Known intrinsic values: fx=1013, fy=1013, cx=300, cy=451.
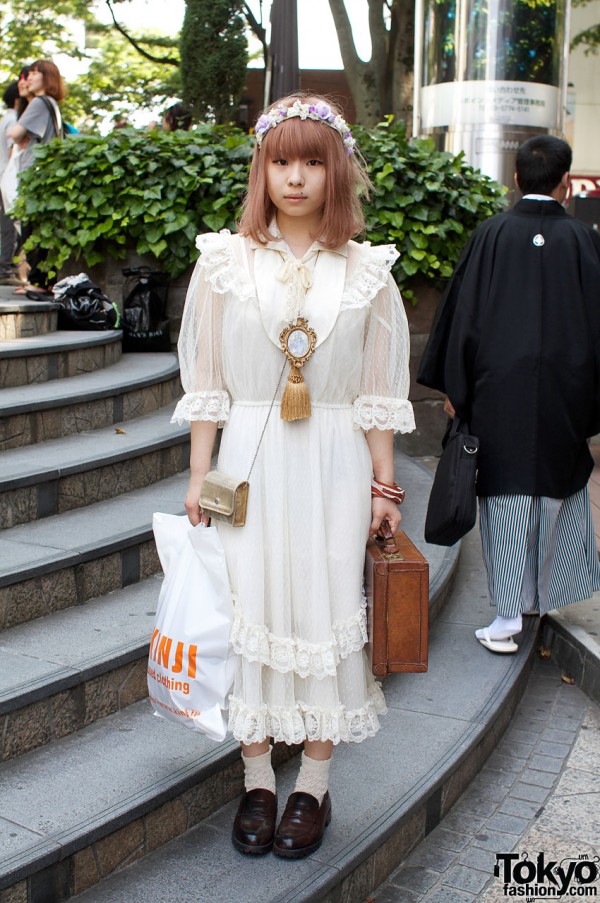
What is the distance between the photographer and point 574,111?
2967cm

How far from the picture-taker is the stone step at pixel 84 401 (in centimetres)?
467

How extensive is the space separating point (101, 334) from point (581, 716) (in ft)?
11.7

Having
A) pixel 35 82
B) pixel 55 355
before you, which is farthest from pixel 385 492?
pixel 35 82

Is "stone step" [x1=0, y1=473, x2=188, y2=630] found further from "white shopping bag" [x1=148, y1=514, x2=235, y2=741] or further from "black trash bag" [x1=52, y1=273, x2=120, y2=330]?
"black trash bag" [x1=52, y1=273, x2=120, y2=330]

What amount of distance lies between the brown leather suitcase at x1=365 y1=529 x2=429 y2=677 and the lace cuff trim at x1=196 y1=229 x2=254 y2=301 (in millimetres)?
794

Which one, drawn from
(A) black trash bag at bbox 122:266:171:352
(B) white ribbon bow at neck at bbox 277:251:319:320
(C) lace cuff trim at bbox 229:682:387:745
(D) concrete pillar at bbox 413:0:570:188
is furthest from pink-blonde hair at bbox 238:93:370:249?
(D) concrete pillar at bbox 413:0:570:188

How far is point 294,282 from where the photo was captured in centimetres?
264

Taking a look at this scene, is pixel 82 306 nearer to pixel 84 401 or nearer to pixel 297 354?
pixel 84 401

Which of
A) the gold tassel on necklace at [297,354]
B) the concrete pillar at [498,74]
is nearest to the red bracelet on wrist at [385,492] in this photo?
the gold tassel on necklace at [297,354]

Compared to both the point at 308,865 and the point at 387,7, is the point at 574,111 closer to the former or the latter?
the point at 387,7

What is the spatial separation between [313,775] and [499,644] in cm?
171

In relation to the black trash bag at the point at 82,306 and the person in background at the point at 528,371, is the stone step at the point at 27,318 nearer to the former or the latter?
the black trash bag at the point at 82,306

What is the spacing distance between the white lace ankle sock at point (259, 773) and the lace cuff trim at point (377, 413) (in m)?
0.97

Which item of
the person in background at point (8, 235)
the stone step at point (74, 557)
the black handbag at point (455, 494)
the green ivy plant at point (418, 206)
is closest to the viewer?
the stone step at point (74, 557)
